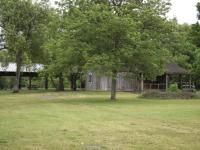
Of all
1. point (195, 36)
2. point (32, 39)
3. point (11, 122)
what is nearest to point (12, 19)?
point (32, 39)

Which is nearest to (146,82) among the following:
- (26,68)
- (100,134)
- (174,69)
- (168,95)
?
(174,69)

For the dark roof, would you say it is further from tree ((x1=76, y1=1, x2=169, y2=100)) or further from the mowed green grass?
the mowed green grass

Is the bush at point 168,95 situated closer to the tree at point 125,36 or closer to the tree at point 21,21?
the tree at point 125,36

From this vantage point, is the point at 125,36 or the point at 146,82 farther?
the point at 146,82

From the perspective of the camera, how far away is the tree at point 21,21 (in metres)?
56.8

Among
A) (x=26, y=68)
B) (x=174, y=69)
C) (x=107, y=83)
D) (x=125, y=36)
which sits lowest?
(x=107, y=83)

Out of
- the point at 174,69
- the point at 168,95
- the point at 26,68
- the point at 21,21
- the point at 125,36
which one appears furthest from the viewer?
the point at 26,68

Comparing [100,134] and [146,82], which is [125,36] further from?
[146,82]

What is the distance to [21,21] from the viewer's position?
58031 millimetres

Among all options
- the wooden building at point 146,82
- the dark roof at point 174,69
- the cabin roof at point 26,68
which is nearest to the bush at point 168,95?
the wooden building at point 146,82

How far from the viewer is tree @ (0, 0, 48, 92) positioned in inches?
2237

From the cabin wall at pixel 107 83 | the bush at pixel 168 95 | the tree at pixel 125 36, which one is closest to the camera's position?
the tree at pixel 125 36

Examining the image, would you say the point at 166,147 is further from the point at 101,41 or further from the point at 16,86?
the point at 16,86

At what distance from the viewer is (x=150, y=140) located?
A: 47.3 feet
